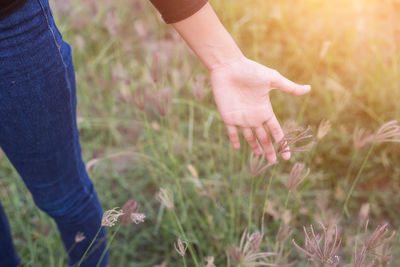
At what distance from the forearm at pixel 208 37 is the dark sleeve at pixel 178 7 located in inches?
0.5

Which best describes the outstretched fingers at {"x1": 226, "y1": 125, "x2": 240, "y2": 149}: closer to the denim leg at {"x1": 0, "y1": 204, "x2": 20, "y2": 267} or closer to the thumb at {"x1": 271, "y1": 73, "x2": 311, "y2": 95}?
the thumb at {"x1": 271, "y1": 73, "x2": 311, "y2": 95}

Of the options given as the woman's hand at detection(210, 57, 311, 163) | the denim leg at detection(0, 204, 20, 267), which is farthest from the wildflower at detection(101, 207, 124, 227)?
the denim leg at detection(0, 204, 20, 267)

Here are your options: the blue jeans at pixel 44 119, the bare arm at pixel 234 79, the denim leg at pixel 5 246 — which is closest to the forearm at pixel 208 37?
the bare arm at pixel 234 79

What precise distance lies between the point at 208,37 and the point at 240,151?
0.81 meters

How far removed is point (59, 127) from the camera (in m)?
0.82

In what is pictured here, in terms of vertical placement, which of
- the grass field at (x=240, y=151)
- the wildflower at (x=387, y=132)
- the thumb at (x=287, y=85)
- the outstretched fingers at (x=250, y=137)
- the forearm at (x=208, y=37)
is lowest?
the grass field at (x=240, y=151)

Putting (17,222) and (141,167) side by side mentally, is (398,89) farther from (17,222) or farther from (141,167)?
(17,222)

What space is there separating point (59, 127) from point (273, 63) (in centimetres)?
129

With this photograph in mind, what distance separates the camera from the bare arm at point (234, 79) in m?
0.84

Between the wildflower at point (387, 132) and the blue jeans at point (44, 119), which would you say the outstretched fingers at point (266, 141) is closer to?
the wildflower at point (387, 132)

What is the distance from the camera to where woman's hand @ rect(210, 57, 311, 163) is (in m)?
0.85

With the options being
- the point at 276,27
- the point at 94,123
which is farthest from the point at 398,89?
the point at 94,123

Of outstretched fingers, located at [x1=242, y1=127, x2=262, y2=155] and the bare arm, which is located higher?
the bare arm

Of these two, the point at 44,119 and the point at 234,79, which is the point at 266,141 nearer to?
A: the point at 234,79
